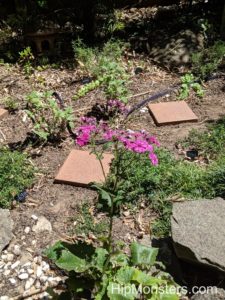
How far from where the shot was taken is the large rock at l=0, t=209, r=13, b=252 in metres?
3.17

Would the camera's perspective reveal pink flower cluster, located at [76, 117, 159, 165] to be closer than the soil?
Yes

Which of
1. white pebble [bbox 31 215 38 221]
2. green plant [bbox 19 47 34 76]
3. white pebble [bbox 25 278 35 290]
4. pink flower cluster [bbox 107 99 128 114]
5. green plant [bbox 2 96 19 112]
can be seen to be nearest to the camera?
white pebble [bbox 25 278 35 290]

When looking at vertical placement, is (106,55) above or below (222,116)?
above

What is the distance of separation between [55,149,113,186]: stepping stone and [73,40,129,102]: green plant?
1035 millimetres

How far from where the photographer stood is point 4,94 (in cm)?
528

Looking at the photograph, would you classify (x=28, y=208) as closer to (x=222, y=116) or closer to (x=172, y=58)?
(x=222, y=116)

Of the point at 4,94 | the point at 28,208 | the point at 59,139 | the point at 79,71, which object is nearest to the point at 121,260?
the point at 28,208

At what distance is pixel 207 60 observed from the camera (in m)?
5.66

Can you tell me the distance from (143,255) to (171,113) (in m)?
2.52

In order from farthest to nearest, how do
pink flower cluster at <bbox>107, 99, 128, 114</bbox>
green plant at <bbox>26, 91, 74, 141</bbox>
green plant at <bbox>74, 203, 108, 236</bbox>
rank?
pink flower cluster at <bbox>107, 99, 128, 114</bbox> → green plant at <bbox>26, 91, 74, 141</bbox> → green plant at <bbox>74, 203, 108, 236</bbox>

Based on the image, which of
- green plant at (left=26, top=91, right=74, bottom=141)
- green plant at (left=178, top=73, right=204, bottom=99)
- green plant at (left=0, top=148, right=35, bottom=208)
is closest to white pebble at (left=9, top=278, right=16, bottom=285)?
green plant at (left=0, top=148, right=35, bottom=208)

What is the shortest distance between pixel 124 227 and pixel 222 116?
214 cm

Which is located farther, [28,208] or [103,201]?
[28,208]

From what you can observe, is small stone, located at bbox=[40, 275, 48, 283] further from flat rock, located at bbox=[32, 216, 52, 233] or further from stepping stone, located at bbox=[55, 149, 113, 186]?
stepping stone, located at bbox=[55, 149, 113, 186]
